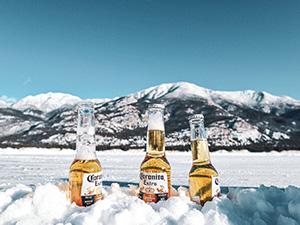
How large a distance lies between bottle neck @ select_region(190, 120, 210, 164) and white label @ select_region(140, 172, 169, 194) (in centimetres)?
23

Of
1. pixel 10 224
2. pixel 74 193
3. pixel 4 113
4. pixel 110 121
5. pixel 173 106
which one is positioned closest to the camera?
pixel 10 224

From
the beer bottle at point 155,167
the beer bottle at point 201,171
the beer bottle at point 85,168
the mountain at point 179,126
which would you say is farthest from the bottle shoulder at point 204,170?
the mountain at point 179,126

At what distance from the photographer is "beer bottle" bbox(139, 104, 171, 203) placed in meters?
1.32

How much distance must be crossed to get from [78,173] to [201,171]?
0.74 meters

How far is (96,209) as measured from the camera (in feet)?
3.41

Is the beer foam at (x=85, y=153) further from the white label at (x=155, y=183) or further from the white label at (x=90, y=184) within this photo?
the white label at (x=155, y=183)

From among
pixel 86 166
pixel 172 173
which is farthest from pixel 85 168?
pixel 172 173

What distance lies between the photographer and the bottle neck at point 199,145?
4.49ft

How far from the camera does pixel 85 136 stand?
4.39 feet

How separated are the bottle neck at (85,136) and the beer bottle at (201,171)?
2.05 feet

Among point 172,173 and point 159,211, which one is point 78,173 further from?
point 172,173

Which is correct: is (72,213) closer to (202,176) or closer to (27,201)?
(27,201)

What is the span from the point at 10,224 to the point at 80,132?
1.83ft

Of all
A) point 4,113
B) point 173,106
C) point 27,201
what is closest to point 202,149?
point 27,201
